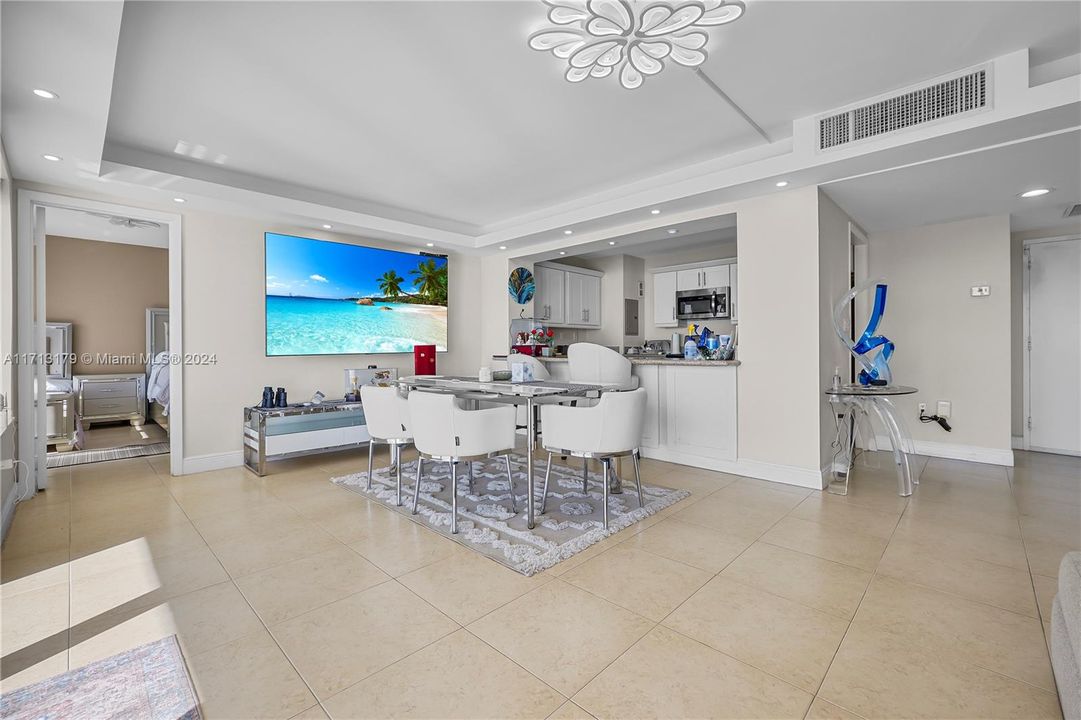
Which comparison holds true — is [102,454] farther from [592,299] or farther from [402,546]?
[592,299]

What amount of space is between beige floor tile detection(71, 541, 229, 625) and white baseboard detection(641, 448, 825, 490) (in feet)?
12.0

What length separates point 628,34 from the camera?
2.19 metres

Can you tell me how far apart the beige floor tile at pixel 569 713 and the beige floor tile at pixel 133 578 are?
181 centimetres

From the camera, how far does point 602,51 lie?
2.30 metres

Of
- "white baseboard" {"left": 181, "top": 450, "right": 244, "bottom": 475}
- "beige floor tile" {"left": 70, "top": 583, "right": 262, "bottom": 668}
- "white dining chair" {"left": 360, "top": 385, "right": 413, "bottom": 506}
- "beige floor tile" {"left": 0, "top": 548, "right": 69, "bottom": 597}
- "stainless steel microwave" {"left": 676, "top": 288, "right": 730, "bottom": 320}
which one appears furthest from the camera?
"stainless steel microwave" {"left": 676, "top": 288, "right": 730, "bottom": 320}

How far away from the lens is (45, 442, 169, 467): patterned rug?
15.6ft

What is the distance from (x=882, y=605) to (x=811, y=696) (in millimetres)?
813

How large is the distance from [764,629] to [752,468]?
2399mm

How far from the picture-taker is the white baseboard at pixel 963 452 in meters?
4.55

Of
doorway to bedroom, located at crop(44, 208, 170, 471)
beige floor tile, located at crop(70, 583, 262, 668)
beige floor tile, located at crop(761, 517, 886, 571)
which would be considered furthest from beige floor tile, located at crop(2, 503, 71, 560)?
beige floor tile, located at crop(761, 517, 886, 571)

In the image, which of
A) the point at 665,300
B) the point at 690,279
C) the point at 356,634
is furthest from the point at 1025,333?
the point at 356,634

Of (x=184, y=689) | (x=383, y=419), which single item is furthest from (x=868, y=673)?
(x=383, y=419)

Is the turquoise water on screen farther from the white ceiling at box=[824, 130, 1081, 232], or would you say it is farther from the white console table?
the white ceiling at box=[824, 130, 1081, 232]

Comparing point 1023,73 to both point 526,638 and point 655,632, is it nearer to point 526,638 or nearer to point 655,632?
point 655,632
